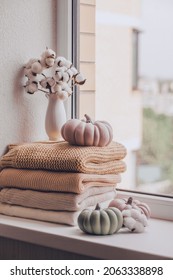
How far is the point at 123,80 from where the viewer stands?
2.17m

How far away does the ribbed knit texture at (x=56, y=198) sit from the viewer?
167 cm

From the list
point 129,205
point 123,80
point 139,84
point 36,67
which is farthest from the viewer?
point 123,80

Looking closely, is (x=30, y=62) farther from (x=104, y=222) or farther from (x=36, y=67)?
(x=104, y=222)

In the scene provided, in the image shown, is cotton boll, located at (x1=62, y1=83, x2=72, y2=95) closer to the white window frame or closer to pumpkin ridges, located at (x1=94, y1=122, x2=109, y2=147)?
the white window frame

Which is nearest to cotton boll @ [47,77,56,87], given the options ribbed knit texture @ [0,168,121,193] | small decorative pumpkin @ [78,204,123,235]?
ribbed knit texture @ [0,168,121,193]

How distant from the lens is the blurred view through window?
6.41ft

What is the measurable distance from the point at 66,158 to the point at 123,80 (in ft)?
1.92

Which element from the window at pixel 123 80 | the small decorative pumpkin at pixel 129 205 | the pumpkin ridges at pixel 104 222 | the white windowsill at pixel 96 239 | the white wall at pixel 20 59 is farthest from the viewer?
the window at pixel 123 80

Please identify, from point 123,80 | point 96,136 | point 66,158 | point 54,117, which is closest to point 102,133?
point 96,136

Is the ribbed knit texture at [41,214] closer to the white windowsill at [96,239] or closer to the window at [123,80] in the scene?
the white windowsill at [96,239]

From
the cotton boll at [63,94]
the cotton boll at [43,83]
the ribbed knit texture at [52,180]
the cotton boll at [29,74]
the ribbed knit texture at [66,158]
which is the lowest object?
the ribbed knit texture at [52,180]

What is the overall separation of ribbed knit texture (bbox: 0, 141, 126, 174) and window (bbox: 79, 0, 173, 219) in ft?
0.62

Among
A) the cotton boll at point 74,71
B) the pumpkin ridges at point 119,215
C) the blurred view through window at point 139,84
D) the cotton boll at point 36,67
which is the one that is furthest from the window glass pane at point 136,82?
the pumpkin ridges at point 119,215

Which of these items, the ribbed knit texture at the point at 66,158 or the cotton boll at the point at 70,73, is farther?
the cotton boll at the point at 70,73
